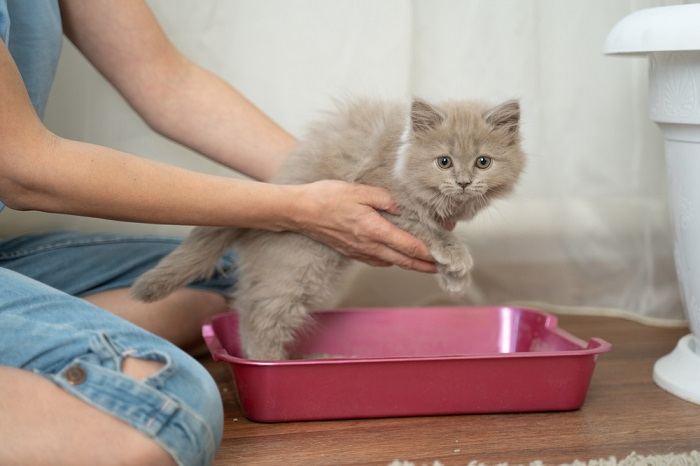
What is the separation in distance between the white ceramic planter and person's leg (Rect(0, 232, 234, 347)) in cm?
100

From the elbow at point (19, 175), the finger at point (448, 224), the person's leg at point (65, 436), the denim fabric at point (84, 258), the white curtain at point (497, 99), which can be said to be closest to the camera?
the person's leg at point (65, 436)

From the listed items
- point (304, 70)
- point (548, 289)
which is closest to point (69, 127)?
point (304, 70)

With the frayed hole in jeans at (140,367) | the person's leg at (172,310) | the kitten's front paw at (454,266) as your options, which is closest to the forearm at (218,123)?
the person's leg at (172,310)

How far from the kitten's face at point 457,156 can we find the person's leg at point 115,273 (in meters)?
0.68

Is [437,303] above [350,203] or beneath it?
Answer: beneath

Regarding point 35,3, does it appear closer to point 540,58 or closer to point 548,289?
point 540,58

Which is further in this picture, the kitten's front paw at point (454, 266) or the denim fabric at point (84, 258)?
the denim fabric at point (84, 258)

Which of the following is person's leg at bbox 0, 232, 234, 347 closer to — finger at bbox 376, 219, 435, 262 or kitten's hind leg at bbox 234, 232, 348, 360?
kitten's hind leg at bbox 234, 232, 348, 360

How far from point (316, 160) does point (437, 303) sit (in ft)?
2.81

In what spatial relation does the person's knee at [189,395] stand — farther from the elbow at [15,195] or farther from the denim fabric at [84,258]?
the denim fabric at [84,258]

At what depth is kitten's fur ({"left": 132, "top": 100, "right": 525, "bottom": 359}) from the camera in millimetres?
1487

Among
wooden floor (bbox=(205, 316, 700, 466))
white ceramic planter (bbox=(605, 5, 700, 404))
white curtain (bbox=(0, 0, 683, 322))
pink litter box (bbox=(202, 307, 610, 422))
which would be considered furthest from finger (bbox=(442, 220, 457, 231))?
white curtain (bbox=(0, 0, 683, 322))

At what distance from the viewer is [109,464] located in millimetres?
1081

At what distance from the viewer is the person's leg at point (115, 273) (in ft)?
5.95
